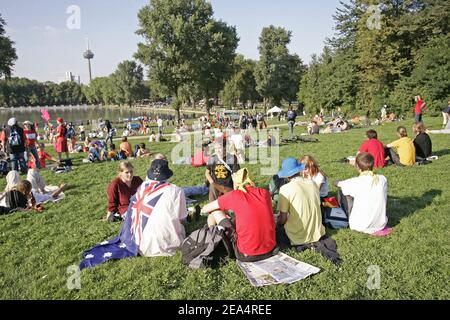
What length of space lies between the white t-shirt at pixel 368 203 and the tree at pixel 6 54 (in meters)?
37.6

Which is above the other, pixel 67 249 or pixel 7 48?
pixel 7 48

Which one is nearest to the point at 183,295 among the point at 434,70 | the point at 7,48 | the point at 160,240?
the point at 160,240

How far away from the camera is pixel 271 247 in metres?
4.25

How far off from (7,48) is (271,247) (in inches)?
1506

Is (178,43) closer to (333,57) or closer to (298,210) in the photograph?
(333,57)

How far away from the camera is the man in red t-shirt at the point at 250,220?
13.2 feet

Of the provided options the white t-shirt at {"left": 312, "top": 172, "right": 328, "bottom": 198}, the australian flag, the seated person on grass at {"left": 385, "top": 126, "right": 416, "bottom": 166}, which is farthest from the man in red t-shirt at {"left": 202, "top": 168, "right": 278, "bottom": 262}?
the seated person on grass at {"left": 385, "top": 126, "right": 416, "bottom": 166}

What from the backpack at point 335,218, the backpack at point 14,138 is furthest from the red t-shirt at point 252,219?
the backpack at point 14,138

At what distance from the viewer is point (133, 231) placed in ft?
15.4

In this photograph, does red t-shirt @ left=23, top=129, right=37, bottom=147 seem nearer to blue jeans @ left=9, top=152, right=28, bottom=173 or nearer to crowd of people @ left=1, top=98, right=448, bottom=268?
blue jeans @ left=9, top=152, right=28, bottom=173

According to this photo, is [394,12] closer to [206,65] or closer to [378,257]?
[206,65]

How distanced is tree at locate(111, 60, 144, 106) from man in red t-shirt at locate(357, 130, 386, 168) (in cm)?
9850

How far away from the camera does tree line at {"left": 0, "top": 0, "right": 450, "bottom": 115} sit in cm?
2856

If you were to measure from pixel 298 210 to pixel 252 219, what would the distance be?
2.43ft
